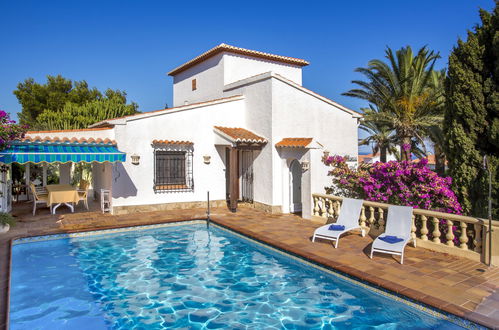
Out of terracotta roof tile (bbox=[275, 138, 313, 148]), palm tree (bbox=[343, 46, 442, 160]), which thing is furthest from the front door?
palm tree (bbox=[343, 46, 442, 160])

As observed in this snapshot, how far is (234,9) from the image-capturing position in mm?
35875

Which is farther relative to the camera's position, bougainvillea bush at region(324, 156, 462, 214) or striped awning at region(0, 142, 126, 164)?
striped awning at region(0, 142, 126, 164)

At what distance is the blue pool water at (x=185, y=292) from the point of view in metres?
9.36

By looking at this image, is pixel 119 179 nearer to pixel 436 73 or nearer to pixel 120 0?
pixel 120 0

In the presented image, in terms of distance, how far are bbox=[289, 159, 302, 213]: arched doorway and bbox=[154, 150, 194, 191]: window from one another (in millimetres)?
7302

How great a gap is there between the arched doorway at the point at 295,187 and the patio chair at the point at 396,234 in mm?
9798

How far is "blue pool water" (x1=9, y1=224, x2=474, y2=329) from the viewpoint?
9.36 metres

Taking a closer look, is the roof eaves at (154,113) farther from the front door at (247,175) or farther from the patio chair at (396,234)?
the patio chair at (396,234)

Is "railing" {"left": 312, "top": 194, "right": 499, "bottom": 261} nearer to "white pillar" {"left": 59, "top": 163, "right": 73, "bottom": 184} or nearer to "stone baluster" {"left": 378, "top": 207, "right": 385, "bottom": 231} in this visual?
"stone baluster" {"left": 378, "top": 207, "right": 385, "bottom": 231}

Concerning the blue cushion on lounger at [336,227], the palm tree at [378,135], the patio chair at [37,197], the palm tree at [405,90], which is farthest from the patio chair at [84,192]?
the palm tree at [378,135]

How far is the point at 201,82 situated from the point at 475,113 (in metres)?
22.8

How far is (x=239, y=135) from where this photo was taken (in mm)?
22562

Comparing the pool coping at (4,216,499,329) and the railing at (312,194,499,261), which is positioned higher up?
the railing at (312,194,499,261)

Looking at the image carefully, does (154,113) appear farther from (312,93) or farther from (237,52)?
(312,93)
